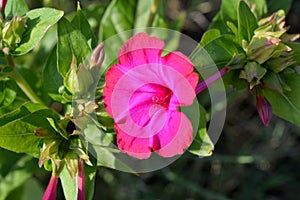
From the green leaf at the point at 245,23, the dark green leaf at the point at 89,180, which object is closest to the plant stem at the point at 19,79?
the dark green leaf at the point at 89,180

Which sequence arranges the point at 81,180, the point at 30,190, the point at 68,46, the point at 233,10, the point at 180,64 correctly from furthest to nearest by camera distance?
the point at 30,190 → the point at 233,10 → the point at 68,46 → the point at 81,180 → the point at 180,64

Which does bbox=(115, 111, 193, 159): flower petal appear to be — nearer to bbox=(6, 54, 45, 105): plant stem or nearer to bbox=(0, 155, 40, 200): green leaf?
bbox=(6, 54, 45, 105): plant stem

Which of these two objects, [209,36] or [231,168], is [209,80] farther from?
[231,168]

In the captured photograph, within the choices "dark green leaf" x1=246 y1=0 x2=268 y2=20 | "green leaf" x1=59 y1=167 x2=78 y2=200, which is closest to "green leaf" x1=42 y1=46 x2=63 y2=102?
"green leaf" x1=59 y1=167 x2=78 y2=200

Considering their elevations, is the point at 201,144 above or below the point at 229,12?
below

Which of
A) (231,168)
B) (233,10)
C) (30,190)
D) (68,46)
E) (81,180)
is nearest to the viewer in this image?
(81,180)

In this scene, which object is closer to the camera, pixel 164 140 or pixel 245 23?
pixel 164 140

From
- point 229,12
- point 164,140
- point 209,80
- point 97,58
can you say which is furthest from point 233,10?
point 164,140
